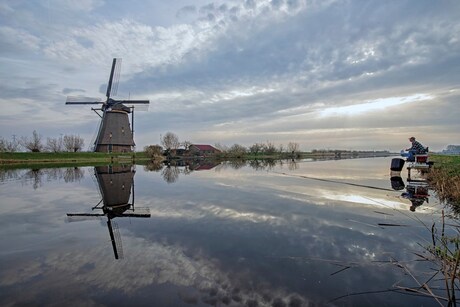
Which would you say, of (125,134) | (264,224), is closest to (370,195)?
(264,224)

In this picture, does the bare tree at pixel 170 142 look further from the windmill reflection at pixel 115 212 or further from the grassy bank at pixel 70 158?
the windmill reflection at pixel 115 212

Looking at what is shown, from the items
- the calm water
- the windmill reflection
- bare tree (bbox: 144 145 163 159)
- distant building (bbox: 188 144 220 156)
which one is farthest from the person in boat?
distant building (bbox: 188 144 220 156)

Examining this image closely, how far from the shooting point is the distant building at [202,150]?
84062mm

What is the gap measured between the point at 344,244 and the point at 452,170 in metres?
10.7

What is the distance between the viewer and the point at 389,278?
14.0 feet

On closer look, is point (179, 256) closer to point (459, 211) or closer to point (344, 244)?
point (344, 244)

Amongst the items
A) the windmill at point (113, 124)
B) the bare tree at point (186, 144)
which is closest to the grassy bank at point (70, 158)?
the windmill at point (113, 124)

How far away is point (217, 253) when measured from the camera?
5426mm

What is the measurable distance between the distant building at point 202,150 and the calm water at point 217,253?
73.7 meters

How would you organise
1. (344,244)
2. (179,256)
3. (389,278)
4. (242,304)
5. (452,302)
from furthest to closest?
(344,244)
(179,256)
(389,278)
(242,304)
(452,302)

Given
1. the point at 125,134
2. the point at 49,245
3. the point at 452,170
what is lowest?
the point at 49,245

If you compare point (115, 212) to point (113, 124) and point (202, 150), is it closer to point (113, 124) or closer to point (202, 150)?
point (113, 124)

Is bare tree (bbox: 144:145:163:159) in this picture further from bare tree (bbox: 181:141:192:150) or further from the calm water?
the calm water

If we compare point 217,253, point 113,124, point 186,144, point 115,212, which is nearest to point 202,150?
point 186,144
